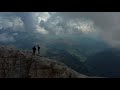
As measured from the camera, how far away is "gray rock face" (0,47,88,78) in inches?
677

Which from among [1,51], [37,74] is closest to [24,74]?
[37,74]

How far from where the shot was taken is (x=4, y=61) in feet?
61.7

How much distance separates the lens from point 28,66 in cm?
1828

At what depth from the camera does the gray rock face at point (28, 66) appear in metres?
17.2
